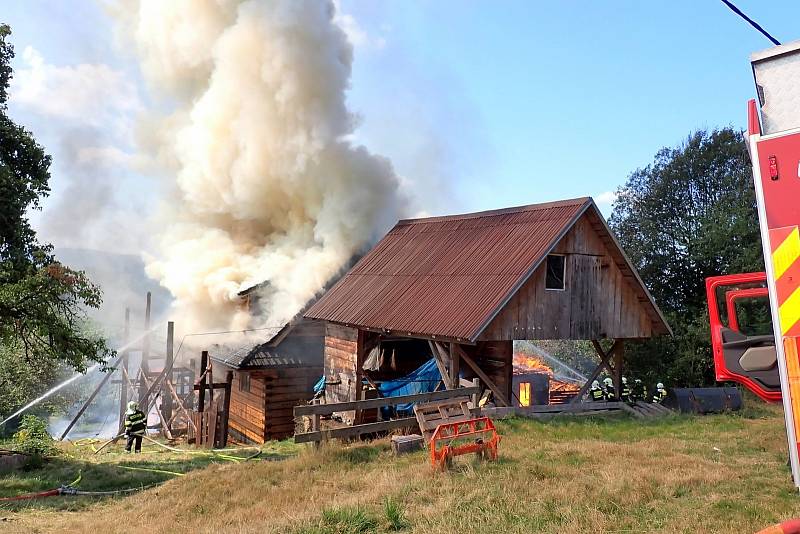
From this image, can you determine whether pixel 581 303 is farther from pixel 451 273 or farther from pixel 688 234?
pixel 688 234

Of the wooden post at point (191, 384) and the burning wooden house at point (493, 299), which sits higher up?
the burning wooden house at point (493, 299)

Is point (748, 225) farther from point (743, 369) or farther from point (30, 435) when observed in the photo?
point (30, 435)

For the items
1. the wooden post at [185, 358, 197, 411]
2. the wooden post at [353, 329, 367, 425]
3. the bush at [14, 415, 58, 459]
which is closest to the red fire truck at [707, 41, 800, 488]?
the wooden post at [353, 329, 367, 425]

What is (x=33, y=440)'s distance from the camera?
12203 millimetres

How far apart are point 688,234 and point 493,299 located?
1575 cm

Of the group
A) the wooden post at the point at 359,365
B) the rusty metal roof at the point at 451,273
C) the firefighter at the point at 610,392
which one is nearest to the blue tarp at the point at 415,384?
the wooden post at the point at 359,365

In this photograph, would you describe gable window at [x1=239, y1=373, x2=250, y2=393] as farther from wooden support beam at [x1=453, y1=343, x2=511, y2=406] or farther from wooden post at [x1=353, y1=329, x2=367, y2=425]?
wooden support beam at [x1=453, y1=343, x2=511, y2=406]

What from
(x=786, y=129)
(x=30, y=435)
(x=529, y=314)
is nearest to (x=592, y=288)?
(x=529, y=314)

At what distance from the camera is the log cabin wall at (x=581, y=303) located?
13391 millimetres

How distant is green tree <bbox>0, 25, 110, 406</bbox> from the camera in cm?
1020

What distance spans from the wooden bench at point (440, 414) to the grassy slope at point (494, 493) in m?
0.52

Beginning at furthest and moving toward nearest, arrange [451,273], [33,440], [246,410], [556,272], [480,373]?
[246,410] < [451,273] < [556,272] < [480,373] < [33,440]

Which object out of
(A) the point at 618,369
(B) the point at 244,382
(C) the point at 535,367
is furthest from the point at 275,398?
(C) the point at 535,367

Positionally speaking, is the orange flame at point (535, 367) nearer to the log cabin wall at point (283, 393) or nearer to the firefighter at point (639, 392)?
the firefighter at point (639, 392)
